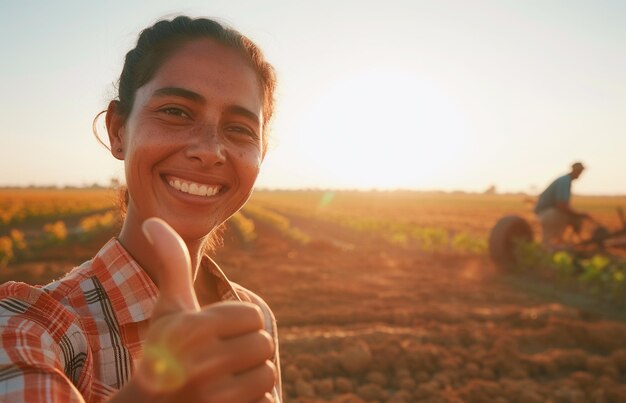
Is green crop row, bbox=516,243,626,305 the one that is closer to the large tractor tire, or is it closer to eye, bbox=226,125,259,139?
the large tractor tire

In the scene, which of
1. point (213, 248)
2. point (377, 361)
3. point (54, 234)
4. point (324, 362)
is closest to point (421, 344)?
point (377, 361)

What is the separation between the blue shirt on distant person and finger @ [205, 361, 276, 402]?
9.18 meters

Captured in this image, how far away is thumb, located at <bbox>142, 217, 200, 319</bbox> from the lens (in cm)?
56

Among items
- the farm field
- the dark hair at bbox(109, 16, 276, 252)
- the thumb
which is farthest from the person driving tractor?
the thumb

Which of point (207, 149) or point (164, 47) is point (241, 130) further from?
point (164, 47)

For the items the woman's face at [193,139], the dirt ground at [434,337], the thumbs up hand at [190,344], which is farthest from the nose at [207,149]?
the dirt ground at [434,337]

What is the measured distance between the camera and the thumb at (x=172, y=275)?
56 cm

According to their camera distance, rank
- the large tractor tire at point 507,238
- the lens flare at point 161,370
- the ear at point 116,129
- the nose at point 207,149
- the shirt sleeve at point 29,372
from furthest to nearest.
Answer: the large tractor tire at point 507,238, the ear at point 116,129, the nose at point 207,149, the shirt sleeve at point 29,372, the lens flare at point 161,370

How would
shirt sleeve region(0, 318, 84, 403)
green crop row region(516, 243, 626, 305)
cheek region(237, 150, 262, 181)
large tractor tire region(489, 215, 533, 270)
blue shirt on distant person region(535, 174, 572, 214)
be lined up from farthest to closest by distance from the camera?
1. large tractor tire region(489, 215, 533, 270)
2. blue shirt on distant person region(535, 174, 572, 214)
3. green crop row region(516, 243, 626, 305)
4. cheek region(237, 150, 262, 181)
5. shirt sleeve region(0, 318, 84, 403)

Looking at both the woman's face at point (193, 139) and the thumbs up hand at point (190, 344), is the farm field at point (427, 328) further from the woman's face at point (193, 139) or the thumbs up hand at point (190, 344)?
the thumbs up hand at point (190, 344)

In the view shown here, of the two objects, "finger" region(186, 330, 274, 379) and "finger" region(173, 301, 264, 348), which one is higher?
"finger" region(173, 301, 264, 348)

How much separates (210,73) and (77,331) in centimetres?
66

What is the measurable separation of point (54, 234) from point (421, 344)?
453 inches

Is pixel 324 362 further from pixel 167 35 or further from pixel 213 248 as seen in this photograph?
pixel 167 35
